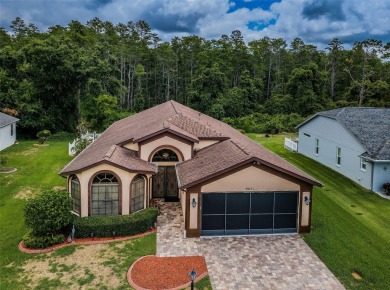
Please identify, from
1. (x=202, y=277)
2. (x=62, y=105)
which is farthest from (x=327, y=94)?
(x=202, y=277)

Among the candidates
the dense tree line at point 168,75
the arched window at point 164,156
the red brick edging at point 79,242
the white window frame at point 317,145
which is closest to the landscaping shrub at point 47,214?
the red brick edging at point 79,242

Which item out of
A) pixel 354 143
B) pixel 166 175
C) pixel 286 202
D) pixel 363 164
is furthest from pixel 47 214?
pixel 354 143

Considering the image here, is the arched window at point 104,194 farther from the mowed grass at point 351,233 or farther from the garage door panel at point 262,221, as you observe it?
the mowed grass at point 351,233

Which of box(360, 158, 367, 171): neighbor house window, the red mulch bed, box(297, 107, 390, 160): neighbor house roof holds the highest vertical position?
box(297, 107, 390, 160): neighbor house roof

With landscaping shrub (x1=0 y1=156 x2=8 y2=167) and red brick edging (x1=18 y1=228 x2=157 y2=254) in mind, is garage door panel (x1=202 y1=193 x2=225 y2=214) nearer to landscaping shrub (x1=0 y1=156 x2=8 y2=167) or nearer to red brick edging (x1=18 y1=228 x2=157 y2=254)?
red brick edging (x1=18 y1=228 x2=157 y2=254)

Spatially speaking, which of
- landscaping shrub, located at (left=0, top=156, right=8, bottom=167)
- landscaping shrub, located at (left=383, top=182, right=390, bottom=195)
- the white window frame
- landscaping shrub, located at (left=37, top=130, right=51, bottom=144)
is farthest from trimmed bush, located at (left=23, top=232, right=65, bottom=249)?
landscaping shrub, located at (left=37, top=130, right=51, bottom=144)
